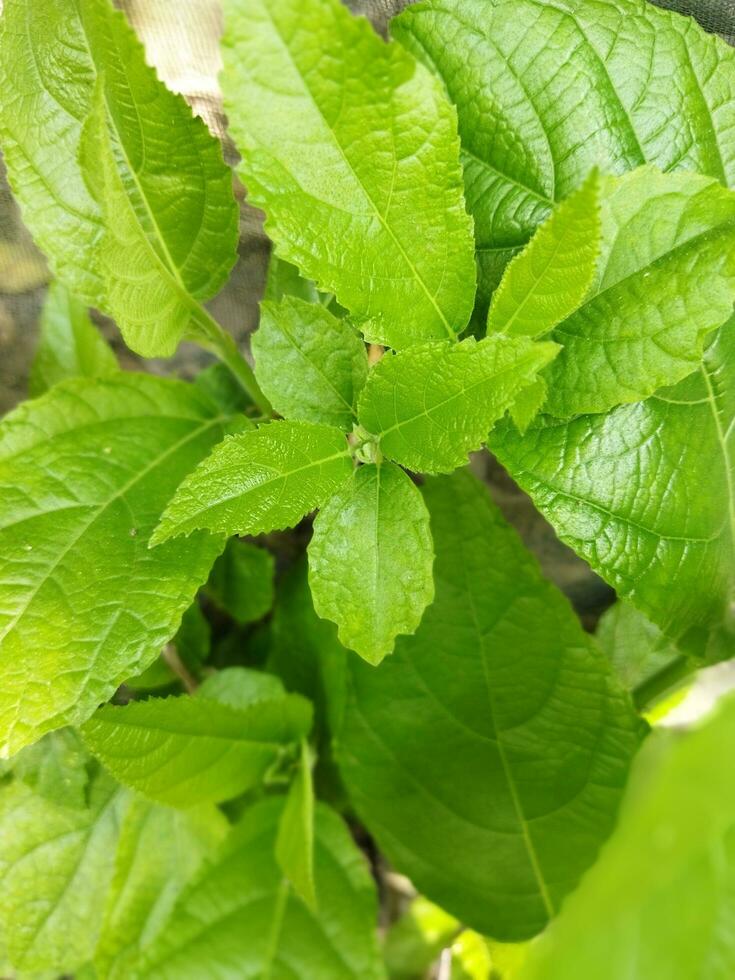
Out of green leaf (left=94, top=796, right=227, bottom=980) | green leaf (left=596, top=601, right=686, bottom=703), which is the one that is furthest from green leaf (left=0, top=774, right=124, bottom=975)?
green leaf (left=596, top=601, right=686, bottom=703)

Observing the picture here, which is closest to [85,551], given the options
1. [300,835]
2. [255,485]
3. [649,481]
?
[255,485]

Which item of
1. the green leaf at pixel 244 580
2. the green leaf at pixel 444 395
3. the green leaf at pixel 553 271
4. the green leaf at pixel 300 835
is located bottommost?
the green leaf at pixel 300 835

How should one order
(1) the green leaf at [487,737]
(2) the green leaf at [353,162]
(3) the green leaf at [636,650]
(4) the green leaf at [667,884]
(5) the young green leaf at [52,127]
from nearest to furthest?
(4) the green leaf at [667,884]
(2) the green leaf at [353,162]
(5) the young green leaf at [52,127]
(1) the green leaf at [487,737]
(3) the green leaf at [636,650]

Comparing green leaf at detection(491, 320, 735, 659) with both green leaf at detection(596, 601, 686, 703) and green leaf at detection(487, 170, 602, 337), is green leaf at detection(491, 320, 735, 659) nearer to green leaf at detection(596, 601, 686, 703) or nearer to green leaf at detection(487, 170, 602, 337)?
green leaf at detection(487, 170, 602, 337)

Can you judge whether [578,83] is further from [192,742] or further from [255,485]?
[192,742]

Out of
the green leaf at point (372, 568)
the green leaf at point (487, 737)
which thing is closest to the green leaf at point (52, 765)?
the green leaf at point (487, 737)

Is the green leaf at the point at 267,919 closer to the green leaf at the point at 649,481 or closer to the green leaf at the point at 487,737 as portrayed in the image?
the green leaf at the point at 487,737

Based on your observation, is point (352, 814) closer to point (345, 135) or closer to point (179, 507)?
point (179, 507)
